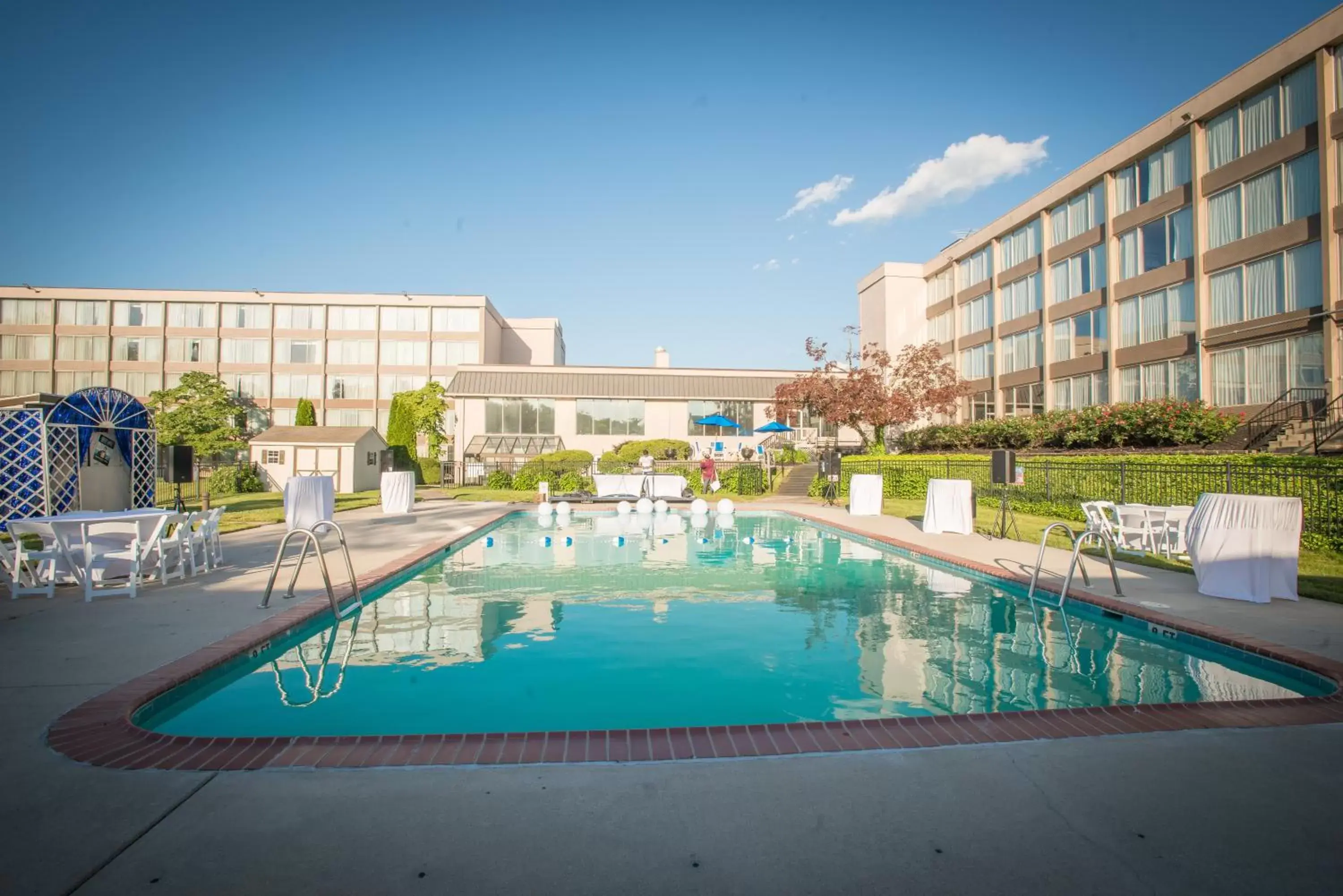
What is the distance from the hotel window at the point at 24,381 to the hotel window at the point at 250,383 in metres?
12.5

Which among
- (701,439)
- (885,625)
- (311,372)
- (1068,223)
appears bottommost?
(885,625)

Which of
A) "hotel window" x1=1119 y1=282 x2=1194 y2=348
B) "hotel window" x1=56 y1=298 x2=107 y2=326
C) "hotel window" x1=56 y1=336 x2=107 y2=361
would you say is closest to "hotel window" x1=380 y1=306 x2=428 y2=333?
"hotel window" x1=56 y1=298 x2=107 y2=326

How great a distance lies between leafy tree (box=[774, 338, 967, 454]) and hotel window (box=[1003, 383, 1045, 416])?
2.36 m

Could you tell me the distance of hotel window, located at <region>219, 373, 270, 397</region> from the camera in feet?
172

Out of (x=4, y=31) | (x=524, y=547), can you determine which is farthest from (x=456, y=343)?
(x=524, y=547)

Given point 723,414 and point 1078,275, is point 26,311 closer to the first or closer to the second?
point 723,414

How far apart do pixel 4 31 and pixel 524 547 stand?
50.2 feet

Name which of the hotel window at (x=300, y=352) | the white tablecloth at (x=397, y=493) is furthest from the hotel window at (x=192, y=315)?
the white tablecloth at (x=397, y=493)

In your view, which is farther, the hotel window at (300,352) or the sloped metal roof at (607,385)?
the hotel window at (300,352)

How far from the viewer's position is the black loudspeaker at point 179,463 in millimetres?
14602

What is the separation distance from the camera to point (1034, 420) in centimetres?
2623

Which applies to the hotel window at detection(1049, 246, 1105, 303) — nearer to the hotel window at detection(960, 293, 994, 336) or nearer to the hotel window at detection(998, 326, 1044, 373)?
the hotel window at detection(998, 326, 1044, 373)

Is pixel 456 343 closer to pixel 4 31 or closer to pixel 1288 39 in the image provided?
pixel 4 31

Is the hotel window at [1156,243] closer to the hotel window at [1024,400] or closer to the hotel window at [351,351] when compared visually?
the hotel window at [1024,400]
